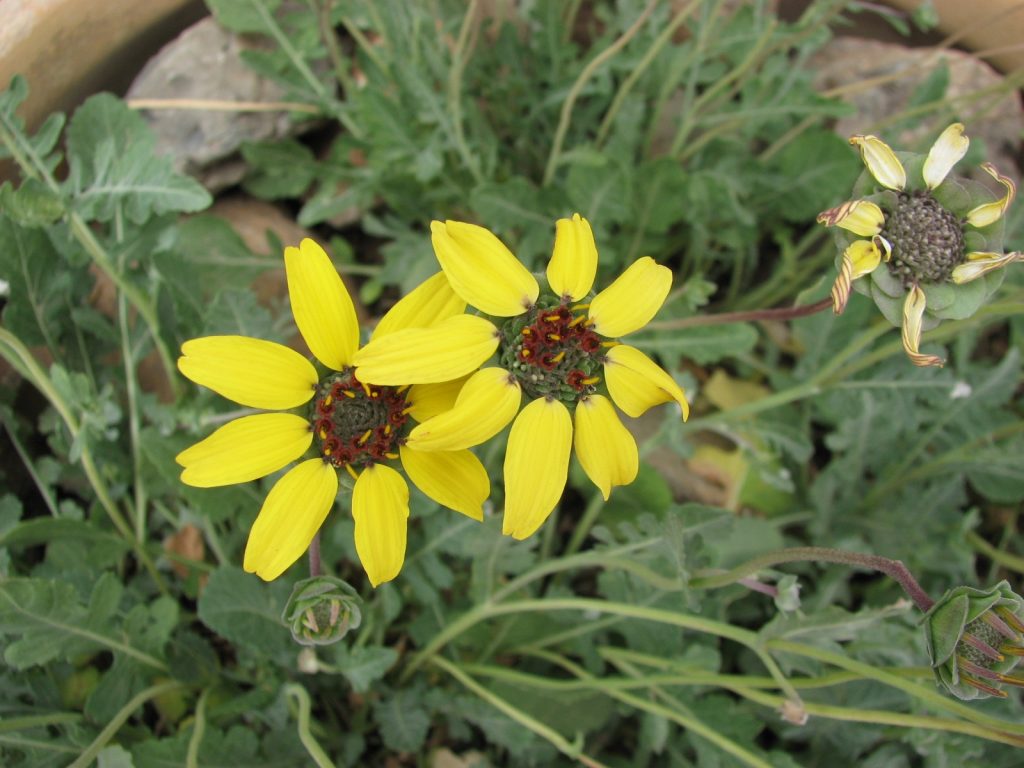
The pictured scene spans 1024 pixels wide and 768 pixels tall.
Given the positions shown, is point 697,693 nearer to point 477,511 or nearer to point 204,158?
point 477,511

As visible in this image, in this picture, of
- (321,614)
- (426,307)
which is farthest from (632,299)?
(321,614)

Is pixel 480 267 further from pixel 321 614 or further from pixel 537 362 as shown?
pixel 321 614

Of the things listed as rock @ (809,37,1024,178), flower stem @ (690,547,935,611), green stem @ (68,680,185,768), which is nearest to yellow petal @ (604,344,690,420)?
flower stem @ (690,547,935,611)

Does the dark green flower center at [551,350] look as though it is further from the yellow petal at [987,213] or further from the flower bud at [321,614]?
the yellow petal at [987,213]

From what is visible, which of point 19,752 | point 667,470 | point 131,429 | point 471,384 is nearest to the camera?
point 471,384

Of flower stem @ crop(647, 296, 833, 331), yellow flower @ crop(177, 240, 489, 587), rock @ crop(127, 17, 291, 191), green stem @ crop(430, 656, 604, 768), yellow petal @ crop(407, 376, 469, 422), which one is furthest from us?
rock @ crop(127, 17, 291, 191)

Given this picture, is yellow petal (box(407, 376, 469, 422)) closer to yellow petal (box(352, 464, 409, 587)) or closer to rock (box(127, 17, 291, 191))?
yellow petal (box(352, 464, 409, 587))

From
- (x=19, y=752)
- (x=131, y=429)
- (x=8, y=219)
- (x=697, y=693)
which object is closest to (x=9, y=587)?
(x=19, y=752)
